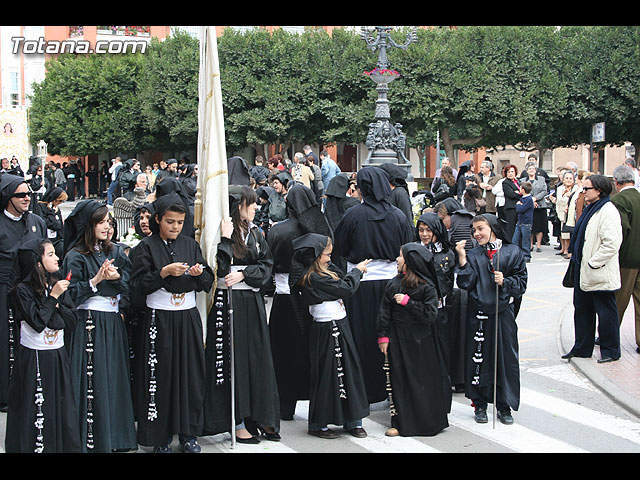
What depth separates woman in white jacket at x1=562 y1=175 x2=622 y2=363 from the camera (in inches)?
345

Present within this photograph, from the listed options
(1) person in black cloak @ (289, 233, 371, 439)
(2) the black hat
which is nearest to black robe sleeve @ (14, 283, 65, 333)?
(1) person in black cloak @ (289, 233, 371, 439)

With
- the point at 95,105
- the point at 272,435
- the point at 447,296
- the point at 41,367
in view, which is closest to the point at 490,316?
the point at 447,296

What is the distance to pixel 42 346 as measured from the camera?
5480 millimetres

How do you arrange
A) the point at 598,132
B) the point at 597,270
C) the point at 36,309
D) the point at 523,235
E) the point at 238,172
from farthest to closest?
the point at 598,132, the point at 523,235, the point at 597,270, the point at 238,172, the point at 36,309

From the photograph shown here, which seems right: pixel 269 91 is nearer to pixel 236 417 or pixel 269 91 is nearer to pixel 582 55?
pixel 582 55

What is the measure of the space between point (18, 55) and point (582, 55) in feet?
125

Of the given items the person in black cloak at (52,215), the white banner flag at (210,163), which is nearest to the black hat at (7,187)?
the white banner flag at (210,163)

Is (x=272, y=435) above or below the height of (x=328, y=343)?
below

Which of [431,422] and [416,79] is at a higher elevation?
[416,79]

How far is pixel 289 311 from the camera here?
697 cm

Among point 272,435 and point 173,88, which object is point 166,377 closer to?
point 272,435

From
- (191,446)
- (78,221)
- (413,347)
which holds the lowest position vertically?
(191,446)

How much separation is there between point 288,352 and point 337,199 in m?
2.41

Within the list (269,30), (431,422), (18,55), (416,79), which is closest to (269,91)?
(269,30)
